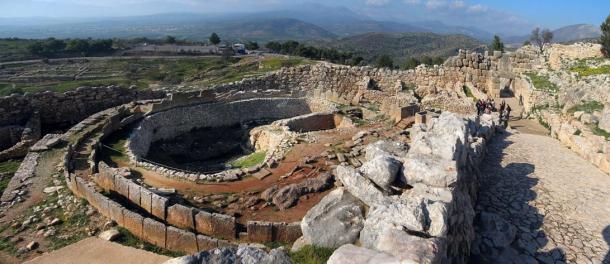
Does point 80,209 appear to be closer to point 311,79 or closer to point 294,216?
point 294,216

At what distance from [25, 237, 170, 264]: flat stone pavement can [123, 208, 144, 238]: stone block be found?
3.07ft

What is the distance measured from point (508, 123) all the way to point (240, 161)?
1282 centimetres

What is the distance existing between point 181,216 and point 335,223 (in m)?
5.38

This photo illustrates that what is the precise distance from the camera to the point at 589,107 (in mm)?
18906

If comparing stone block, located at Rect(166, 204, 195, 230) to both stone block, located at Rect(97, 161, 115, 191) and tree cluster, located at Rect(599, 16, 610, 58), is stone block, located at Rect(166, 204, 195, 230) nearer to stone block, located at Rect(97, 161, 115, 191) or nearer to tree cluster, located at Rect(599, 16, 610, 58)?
stone block, located at Rect(97, 161, 115, 191)

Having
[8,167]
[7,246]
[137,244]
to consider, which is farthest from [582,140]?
[8,167]

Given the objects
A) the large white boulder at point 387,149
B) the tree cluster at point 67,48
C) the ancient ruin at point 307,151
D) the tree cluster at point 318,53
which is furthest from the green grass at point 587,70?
the tree cluster at point 67,48

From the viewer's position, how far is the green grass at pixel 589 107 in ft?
60.7

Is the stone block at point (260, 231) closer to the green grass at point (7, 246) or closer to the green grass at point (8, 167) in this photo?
the green grass at point (7, 246)

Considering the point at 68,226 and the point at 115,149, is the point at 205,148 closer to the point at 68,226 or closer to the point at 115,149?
the point at 115,149

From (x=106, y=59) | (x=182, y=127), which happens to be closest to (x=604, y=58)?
(x=182, y=127)

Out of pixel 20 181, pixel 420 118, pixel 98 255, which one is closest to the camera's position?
pixel 98 255

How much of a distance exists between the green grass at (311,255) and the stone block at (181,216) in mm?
4418

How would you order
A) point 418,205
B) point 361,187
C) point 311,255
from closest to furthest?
point 418,205
point 311,255
point 361,187
